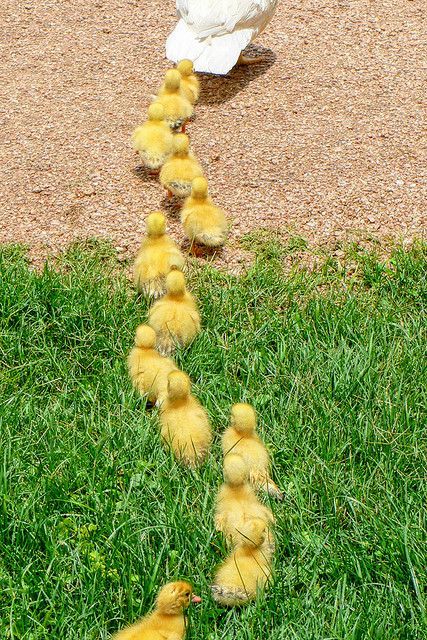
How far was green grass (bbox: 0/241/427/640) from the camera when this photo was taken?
11.2 feet

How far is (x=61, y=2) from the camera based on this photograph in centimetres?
791

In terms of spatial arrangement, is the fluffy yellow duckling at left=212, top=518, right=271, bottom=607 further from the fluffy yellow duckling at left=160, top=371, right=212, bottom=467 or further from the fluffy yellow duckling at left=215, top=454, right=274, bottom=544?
the fluffy yellow duckling at left=160, top=371, right=212, bottom=467

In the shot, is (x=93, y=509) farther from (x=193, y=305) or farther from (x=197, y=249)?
(x=197, y=249)

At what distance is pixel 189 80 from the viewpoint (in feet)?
20.7

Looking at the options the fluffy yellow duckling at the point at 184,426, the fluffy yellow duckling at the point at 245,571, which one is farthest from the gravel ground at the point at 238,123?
the fluffy yellow duckling at the point at 245,571

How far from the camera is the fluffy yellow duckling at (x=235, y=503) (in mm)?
3557

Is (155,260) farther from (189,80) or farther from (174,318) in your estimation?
(189,80)

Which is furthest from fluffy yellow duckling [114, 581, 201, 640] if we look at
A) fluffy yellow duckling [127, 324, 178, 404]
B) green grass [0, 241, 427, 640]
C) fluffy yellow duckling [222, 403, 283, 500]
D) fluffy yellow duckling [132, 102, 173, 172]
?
fluffy yellow duckling [132, 102, 173, 172]

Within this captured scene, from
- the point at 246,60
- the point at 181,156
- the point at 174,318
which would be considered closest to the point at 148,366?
the point at 174,318

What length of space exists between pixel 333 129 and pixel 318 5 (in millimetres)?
1961

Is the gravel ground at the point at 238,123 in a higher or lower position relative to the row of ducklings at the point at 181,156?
lower

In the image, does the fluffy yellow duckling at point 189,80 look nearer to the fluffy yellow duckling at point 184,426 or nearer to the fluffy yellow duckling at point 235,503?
the fluffy yellow duckling at point 184,426

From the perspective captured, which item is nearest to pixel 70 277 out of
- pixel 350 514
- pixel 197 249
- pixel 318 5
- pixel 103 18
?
pixel 197 249

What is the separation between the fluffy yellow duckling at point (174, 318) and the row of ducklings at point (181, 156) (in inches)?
27.4
